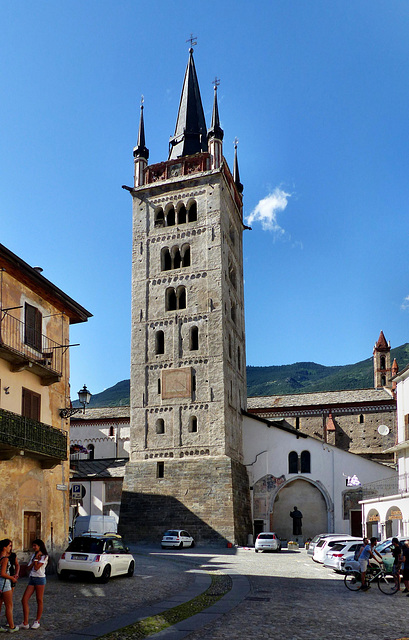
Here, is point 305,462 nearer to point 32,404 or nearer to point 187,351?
point 187,351

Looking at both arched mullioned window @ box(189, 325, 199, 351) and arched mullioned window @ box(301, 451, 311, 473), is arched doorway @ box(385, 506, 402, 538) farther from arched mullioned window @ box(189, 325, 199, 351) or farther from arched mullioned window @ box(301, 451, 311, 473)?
arched mullioned window @ box(189, 325, 199, 351)

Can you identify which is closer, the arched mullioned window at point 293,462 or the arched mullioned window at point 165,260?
the arched mullioned window at point 293,462

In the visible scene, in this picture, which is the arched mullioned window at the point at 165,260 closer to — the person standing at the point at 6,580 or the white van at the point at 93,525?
the white van at the point at 93,525

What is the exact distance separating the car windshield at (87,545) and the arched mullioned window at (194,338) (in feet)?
94.7

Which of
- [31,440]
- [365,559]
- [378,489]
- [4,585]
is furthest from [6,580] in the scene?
[378,489]

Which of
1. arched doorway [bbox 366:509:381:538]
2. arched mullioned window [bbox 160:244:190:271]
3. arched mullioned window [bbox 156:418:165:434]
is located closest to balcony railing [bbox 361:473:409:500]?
arched doorway [bbox 366:509:381:538]

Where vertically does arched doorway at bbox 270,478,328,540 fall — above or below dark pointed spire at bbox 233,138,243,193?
below

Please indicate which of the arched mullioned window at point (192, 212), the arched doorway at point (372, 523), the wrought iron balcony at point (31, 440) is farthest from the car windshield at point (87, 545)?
the arched mullioned window at point (192, 212)

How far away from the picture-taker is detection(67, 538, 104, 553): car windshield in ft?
62.6

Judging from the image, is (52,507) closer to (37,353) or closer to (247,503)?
(37,353)

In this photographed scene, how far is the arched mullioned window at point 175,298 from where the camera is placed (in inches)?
1948

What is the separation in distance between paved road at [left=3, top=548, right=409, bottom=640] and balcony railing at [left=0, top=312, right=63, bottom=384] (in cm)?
673

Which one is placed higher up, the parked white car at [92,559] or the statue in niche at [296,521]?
the parked white car at [92,559]

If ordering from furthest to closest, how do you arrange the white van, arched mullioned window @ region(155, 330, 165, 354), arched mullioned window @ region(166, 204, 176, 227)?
arched mullioned window @ region(166, 204, 176, 227) < arched mullioned window @ region(155, 330, 165, 354) < the white van
